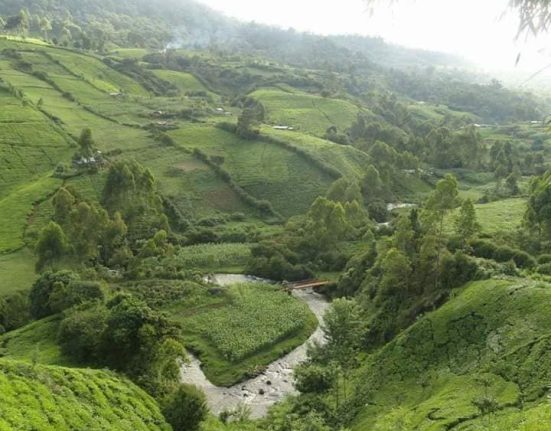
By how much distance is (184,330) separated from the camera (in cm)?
6238

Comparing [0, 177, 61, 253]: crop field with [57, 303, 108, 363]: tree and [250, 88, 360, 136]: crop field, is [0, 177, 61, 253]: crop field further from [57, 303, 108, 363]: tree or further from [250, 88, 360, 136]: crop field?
[250, 88, 360, 136]: crop field

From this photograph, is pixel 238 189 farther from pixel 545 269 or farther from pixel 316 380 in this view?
pixel 545 269

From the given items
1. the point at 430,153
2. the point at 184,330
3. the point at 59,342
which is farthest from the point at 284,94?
the point at 59,342

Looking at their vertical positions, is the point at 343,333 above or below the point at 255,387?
above

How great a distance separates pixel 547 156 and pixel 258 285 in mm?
112481

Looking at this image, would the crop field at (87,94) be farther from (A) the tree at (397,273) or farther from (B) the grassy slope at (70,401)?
(B) the grassy slope at (70,401)

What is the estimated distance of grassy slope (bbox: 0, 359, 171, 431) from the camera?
28.2 meters

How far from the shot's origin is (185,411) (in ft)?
124

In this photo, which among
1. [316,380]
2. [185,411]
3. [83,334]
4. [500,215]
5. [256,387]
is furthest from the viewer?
[500,215]

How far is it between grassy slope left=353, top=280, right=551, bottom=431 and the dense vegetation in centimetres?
17

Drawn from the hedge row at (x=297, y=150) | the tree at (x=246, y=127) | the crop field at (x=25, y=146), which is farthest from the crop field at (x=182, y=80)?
the crop field at (x=25, y=146)

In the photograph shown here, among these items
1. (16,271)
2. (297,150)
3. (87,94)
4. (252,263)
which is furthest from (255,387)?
(87,94)

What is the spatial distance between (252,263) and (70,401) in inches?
1951

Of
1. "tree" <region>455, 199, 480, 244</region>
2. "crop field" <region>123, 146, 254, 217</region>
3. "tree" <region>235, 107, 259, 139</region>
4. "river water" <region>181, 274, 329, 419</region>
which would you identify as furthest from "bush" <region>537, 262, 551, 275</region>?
"tree" <region>235, 107, 259, 139</region>
